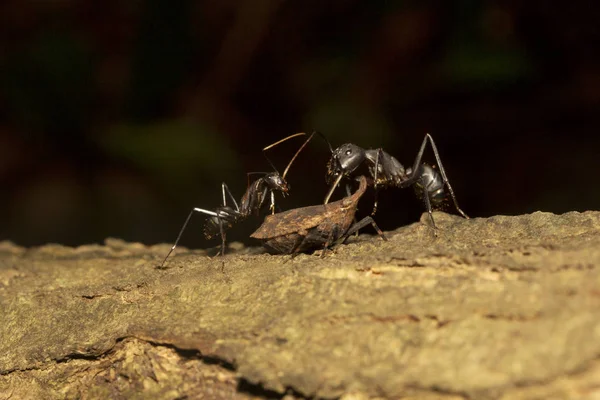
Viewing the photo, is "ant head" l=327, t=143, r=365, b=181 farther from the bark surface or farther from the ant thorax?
the bark surface

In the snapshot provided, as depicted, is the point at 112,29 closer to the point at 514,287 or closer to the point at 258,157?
the point at 258,157

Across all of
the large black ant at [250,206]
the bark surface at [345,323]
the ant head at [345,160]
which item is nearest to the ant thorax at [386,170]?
the ant head at [345,160]

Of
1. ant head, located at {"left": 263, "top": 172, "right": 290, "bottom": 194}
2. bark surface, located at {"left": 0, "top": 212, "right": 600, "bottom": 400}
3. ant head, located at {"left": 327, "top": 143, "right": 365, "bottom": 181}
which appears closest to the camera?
bark surface, located at {"left": 0, "top": 212, "right": 600, "bottom": 400}

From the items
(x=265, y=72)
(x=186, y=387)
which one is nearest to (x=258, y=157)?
(x=265, y=72)

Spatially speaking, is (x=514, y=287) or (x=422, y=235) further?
(x=422, y=235)

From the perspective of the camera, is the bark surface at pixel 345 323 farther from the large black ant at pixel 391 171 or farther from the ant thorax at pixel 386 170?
the ant thorax at pixel 386 170

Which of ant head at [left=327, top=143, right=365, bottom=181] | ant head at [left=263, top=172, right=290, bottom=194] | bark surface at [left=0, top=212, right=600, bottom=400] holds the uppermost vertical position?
ant head at [left=327, top=143, right=365, bottom=181]

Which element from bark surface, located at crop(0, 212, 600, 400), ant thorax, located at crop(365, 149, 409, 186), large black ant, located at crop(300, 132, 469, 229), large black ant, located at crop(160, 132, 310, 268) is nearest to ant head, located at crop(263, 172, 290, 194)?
large black ant, located at crop(160, 132, 310, 268)
